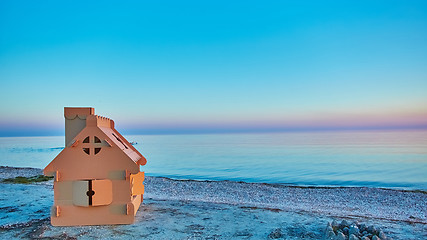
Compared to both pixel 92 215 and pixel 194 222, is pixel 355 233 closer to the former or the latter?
pixel 194 222

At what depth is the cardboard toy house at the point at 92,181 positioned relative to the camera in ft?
21.0

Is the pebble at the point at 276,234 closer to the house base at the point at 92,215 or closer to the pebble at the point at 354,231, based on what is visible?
the pebble at the point at 354,231

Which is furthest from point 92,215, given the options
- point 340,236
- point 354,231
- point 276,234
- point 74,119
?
point 354,231

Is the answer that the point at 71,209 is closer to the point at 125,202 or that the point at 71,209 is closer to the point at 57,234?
the point at 57,234

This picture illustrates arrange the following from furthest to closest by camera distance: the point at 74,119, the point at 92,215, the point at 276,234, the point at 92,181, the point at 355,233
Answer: the point at 74,119, the point at 92,215, the point at 92,181, the point at 276,234, the point at 355,233

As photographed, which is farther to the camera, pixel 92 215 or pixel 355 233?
pixel 92 215

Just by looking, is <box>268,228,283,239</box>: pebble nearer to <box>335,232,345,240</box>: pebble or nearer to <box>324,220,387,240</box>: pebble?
<box>324,220,387,240</box>: pebble

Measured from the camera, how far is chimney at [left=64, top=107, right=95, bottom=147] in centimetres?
692

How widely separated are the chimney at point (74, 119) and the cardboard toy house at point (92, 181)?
29 centimetres

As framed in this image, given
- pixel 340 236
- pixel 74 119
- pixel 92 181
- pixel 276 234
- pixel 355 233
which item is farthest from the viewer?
pixel 74 119

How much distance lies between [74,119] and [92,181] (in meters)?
1.54

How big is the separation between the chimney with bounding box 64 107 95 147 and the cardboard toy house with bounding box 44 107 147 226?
0.29 metres

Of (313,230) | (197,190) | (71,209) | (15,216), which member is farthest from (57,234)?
(197,190)

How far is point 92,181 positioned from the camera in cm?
636
